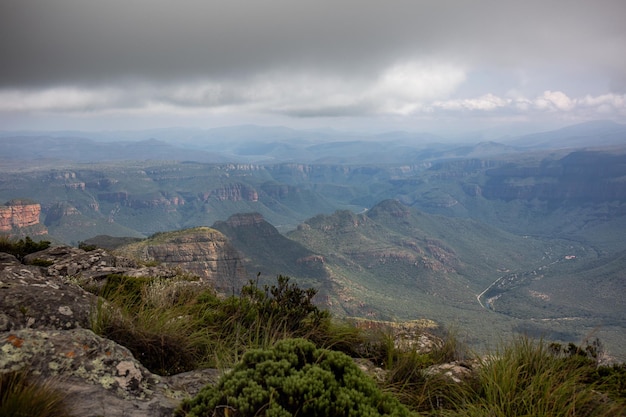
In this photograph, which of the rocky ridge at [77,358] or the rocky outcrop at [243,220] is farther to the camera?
the rocky outcrop at [243,220]

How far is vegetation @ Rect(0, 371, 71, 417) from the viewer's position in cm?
316

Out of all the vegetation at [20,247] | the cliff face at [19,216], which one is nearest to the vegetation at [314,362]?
the vegetation at [20,247]

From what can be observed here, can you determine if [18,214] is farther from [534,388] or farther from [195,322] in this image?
[534,388]

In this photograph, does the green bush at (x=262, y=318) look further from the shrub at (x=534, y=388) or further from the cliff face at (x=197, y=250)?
the cliff face at (x=197, y=250)

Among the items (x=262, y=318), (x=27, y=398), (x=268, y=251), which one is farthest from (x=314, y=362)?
(x=268, y=251)

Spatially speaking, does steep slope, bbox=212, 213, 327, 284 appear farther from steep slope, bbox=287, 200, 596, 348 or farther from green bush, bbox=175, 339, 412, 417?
green bush, bbox=175, 339, 412, 417

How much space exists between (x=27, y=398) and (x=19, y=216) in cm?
19121

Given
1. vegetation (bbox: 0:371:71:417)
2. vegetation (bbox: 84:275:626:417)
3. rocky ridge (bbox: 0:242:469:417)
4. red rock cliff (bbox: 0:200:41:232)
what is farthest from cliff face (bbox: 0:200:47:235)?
vegetation (bbox: 0:371:71:417)

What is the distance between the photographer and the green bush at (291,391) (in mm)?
3604

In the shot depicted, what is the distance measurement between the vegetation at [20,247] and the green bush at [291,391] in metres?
10.6

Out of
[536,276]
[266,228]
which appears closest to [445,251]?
[536,276]

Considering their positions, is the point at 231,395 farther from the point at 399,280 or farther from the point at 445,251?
the point at 445,251

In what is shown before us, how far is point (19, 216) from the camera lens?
15375cm

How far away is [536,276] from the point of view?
14725 centimetres
